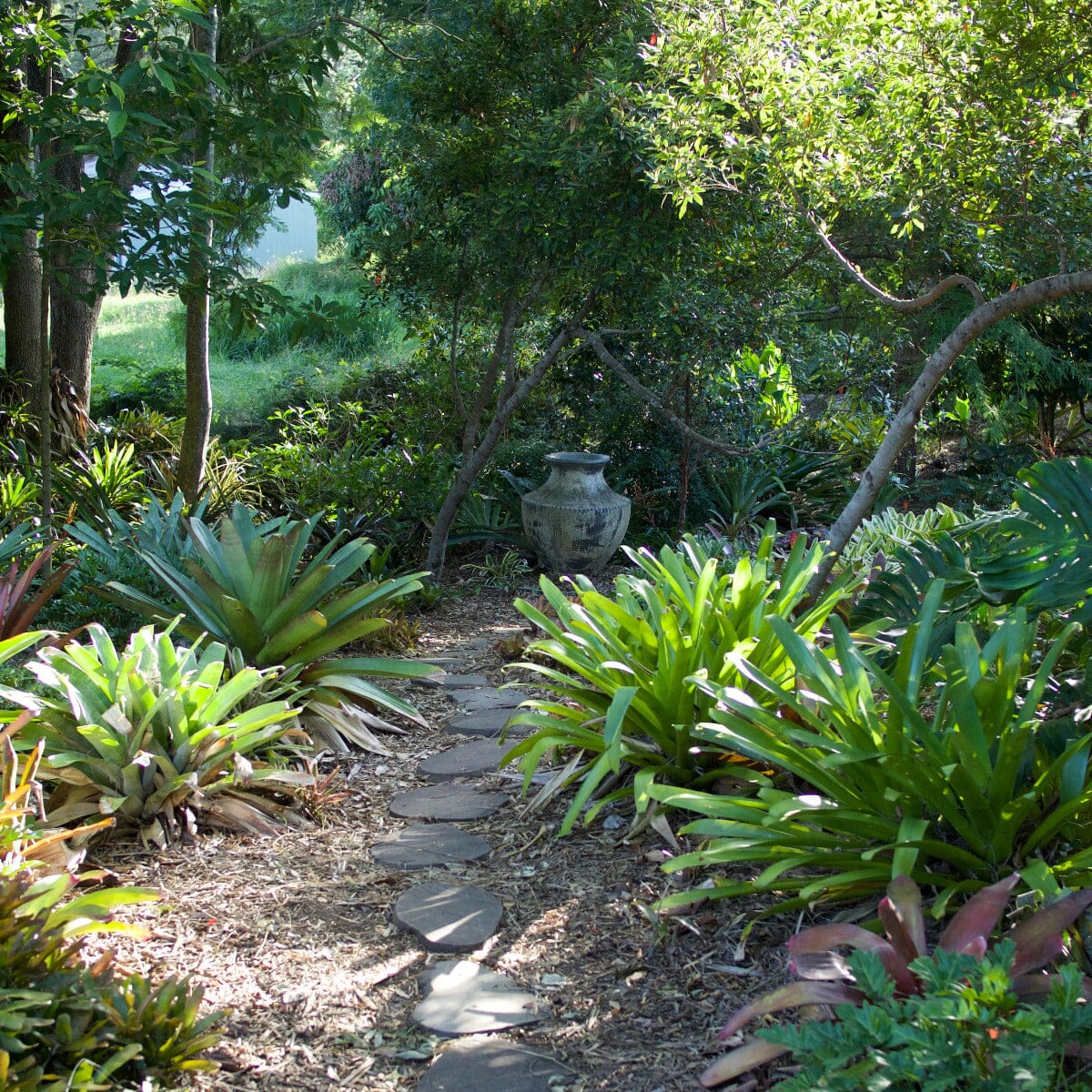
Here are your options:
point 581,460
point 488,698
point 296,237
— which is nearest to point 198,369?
point 581,460

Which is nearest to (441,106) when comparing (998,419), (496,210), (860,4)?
(496,210)

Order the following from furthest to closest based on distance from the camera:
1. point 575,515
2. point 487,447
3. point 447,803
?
point 575,515 < point 487,447 < point 447,803

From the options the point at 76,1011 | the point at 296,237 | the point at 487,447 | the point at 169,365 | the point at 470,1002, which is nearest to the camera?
the point at 76,1011

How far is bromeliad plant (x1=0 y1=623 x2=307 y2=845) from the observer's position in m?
2.94

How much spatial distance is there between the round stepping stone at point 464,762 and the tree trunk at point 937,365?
1.34 metres

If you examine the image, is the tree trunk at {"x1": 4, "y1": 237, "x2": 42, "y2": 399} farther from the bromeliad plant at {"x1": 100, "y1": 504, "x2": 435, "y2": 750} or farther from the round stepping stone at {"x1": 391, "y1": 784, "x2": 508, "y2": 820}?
the round stepping stone at {"x1": 391, "y1": 784, "x2": 508, "y2": 820}

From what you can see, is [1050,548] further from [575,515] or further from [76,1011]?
[575,515]

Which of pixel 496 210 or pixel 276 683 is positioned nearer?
pixel 276 683

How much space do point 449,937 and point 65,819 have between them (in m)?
1.18

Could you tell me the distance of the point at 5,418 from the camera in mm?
7926

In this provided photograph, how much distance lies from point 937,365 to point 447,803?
7.30ft

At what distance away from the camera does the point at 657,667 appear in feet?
10.4

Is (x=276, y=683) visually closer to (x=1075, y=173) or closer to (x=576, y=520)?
(x=576, y=520)

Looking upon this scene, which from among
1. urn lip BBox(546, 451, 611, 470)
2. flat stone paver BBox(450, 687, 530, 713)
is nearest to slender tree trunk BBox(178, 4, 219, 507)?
urn lip BBox(546, 451, 611, 470)
